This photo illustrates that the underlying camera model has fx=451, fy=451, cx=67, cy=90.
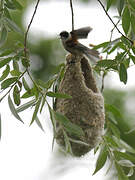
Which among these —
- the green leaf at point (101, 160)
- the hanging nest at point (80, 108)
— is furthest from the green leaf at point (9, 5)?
the green leaf at point (101, 160)

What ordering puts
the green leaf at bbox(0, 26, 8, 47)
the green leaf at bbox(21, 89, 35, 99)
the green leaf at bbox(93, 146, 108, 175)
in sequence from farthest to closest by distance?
the green leaf at bbox(93, 146, 108, 175), the green leaf at bbox(21, 89, 35, 99), the green leaf at bbox(0, 26, 8, 47)

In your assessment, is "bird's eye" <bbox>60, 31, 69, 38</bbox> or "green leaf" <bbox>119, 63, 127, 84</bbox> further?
"bird's eye" <bbox>60, 31, 69, 38</bbox>

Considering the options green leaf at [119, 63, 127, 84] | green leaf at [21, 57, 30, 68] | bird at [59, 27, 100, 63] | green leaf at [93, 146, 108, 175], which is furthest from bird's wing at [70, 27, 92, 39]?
green leaf at [93, 146, 108, 175]

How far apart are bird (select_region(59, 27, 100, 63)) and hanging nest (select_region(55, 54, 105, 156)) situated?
0.32 ft

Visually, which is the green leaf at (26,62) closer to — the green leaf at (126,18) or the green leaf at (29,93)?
the green leaf at (29,93)

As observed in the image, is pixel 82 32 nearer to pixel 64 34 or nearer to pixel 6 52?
pixel 64 34

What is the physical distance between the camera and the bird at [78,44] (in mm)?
2020

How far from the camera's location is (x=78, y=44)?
6.76 feet

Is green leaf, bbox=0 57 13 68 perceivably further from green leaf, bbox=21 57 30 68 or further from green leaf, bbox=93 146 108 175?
green leaf, bbox=93 146 108 175

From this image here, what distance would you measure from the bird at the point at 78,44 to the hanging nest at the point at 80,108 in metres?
0.10

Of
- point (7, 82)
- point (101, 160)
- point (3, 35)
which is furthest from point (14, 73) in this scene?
point (101, 160)

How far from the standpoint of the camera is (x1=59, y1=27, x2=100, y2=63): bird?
79.5 inches

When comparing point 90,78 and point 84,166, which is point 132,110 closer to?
point 84,166

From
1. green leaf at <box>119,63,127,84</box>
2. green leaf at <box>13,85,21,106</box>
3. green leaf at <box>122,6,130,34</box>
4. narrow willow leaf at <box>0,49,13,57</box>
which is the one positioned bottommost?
green leaf at <box>119,63,127,84</box>
